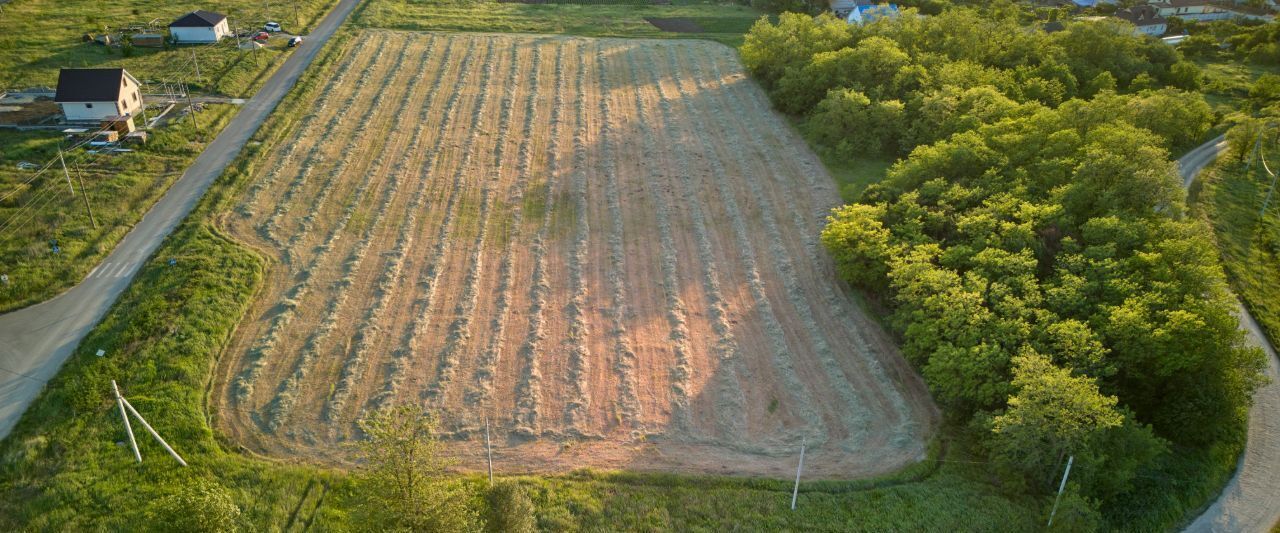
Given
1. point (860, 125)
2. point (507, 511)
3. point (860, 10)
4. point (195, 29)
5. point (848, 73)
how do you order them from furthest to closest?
point (860, 10) → point (195, 29) → point (848, 73) → point (860, 125) → point (507, 511)

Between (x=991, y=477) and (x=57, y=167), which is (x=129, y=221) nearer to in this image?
(x=57, y=167)

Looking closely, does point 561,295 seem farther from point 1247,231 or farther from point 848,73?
point 1247,231

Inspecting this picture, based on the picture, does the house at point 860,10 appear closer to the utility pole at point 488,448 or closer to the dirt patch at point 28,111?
the utility pole at point 488,448

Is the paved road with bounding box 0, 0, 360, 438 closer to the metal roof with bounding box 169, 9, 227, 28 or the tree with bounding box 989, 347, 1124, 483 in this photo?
the metal roof with bounding box 169, 9, 227, 28

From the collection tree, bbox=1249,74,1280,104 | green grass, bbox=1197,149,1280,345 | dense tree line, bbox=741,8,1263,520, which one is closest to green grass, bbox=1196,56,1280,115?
tree, bbox=1249,74,1280,104

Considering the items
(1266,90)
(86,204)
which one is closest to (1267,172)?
(1266,90)

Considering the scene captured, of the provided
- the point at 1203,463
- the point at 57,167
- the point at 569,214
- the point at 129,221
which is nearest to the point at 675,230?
the point at 569,214
